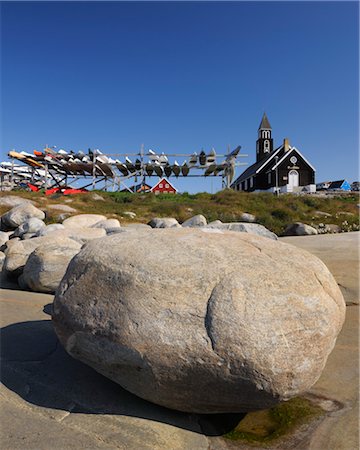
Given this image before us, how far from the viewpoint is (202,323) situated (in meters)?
2.76

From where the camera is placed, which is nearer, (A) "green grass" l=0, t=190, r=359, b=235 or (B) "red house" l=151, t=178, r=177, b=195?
(A) "green grass" l=0, t=190, r=359, b=235

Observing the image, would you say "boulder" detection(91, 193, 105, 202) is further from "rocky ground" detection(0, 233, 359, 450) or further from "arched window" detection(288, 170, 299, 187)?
"arched window" detection(288, 170, 299, 187)

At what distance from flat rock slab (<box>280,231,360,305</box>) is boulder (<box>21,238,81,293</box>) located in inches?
189

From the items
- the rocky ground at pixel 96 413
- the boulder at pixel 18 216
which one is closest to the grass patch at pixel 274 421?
the rocky ground at pixel 96 413

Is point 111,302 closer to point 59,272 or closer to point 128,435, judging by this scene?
point 128,435

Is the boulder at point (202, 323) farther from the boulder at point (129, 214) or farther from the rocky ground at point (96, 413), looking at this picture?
the boulder at point (129, 214)

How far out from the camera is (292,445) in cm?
275

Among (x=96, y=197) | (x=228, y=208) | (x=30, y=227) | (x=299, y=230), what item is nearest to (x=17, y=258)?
(x=30, y=227)

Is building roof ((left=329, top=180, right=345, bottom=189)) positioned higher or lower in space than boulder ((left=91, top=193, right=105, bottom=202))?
higher

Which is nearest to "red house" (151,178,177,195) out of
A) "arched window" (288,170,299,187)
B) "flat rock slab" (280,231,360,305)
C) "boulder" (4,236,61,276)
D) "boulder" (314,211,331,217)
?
"boulder" (314,211,331,217)

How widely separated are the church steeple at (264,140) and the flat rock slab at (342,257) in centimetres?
4650

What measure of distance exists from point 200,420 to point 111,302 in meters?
1.24

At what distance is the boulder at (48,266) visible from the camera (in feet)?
20.6

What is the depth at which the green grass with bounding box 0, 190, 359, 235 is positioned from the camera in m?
18.5
